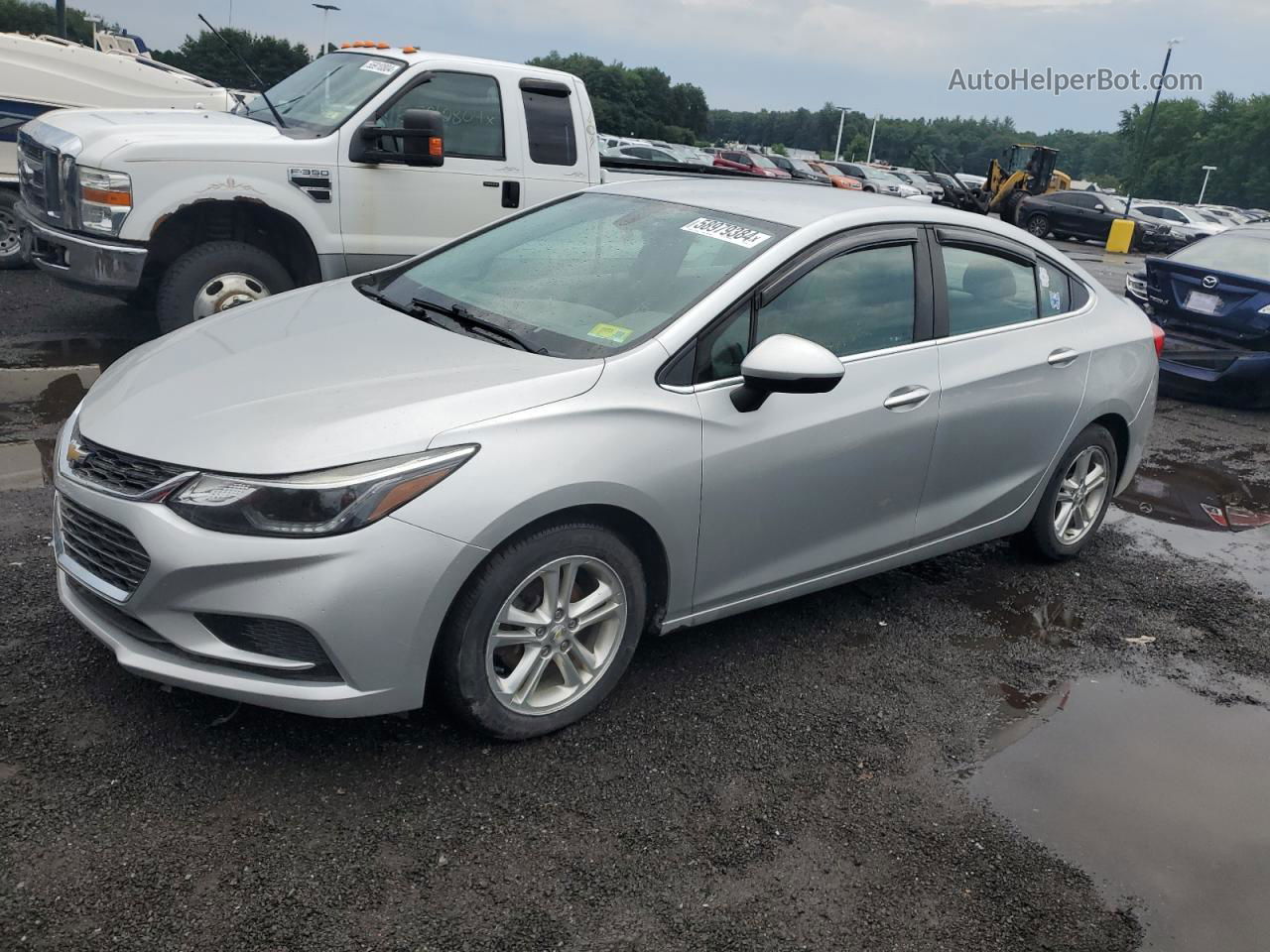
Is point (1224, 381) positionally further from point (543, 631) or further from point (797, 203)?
point (543, 631)

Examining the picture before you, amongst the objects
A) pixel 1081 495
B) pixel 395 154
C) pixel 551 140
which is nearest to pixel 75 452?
pixel 1081 495

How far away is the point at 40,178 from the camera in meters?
7.09

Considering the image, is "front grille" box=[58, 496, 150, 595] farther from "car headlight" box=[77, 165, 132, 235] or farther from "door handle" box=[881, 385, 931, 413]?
"car headlight" box=[77, 165, 132, 235]

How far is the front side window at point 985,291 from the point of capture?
4.34 metres

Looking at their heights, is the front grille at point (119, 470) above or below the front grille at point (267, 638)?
above

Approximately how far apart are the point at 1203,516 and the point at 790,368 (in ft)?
14.0

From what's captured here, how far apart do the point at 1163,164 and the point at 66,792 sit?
11944cm

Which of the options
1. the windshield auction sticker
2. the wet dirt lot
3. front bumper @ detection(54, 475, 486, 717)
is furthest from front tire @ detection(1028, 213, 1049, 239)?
front bumper @ detection(54, 475, 486, 717)

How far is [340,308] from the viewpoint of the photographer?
3.93 metres

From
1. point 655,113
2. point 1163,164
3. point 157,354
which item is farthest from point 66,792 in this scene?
point 1163,164

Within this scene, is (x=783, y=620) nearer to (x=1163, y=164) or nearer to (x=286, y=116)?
(x=286, y=116)

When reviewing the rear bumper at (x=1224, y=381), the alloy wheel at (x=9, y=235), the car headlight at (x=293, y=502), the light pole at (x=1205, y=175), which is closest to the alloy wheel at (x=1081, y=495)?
the car headlight at (x=293, y=502)

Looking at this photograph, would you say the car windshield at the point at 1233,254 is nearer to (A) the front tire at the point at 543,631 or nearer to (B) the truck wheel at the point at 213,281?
(B) the truck wheel at the point at 213,281

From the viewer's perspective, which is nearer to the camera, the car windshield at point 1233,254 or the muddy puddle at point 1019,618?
the muddy puddle at point 1019,618
